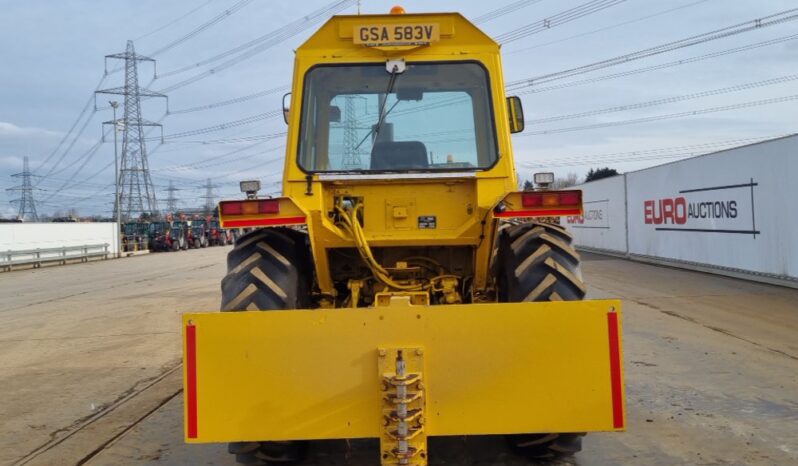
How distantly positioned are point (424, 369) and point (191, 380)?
124cm

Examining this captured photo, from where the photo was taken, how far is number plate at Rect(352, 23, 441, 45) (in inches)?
188

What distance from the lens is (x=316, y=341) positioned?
3518 mm

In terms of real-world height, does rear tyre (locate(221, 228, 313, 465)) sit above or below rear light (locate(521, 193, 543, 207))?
below

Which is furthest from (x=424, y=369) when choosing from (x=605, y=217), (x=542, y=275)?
(x=605, y=217)

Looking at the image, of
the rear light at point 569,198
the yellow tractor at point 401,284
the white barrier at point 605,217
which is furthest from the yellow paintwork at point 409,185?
the white barrier at point 605,217

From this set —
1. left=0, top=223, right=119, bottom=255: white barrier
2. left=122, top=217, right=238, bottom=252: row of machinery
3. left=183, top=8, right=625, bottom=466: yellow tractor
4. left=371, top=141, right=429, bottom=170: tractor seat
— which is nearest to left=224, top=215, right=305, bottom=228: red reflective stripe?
left=183, top=8, right=625, bottom=466: yellow tractor

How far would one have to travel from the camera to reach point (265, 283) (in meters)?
4.32

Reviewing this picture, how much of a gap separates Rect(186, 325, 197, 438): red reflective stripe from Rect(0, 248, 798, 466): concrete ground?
1.34 meters

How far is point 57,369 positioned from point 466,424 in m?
6.72

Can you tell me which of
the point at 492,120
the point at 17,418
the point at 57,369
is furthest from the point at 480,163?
the point at 57,369

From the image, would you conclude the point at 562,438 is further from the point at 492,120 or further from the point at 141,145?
the point at 141,145

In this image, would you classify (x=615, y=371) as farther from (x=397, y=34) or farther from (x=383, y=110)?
(x=397, y=34)

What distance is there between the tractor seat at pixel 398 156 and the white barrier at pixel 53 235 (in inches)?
1262

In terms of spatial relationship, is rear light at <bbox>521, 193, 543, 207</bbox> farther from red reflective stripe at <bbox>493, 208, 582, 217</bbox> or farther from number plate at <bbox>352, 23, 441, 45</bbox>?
number plate at <bbox>352, 23, 441, 45</bbox>
